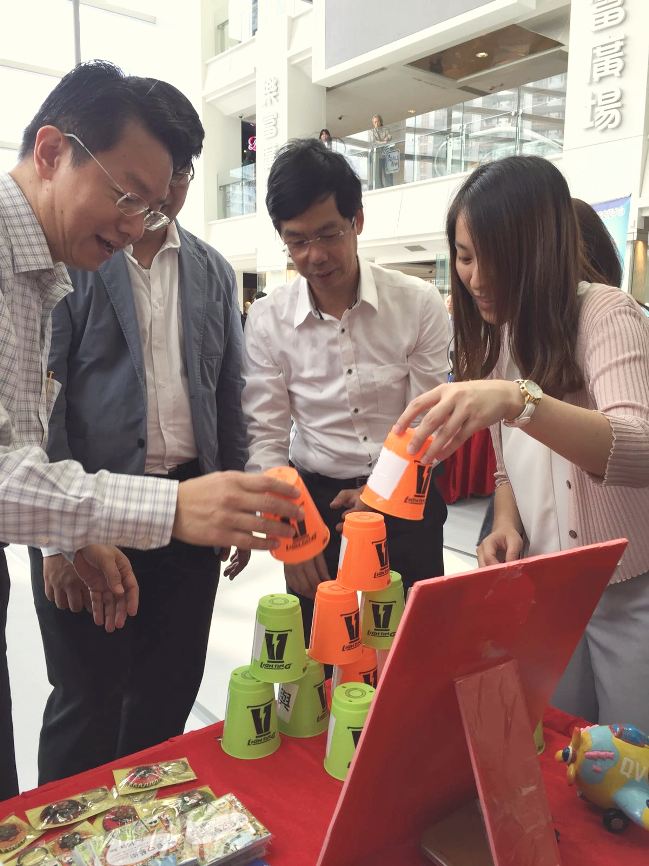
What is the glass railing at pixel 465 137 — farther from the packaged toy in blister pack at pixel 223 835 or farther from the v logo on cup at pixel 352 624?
the packaged toy in blister pack at pixel 223 835

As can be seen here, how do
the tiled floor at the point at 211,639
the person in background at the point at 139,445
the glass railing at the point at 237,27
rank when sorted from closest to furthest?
the person in background at the point at 139,445 < the tiled floor at the point at 211,639 < the glass railing at the point at 237,27

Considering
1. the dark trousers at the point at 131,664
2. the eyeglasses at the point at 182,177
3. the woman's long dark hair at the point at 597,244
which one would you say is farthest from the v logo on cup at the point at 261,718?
the eyeglasses at the point at 182,177

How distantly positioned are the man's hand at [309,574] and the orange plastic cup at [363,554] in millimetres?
517

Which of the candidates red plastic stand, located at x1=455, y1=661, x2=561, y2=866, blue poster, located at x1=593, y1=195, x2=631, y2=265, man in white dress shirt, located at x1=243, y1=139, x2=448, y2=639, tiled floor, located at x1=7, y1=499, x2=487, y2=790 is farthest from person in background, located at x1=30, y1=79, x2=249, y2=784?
blue poster, located at x1=593, y1=195, x2=631, y2=265

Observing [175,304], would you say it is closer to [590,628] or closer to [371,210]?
[590,628]

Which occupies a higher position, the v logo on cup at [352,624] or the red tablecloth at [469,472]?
the v logo on cup at [352,624]

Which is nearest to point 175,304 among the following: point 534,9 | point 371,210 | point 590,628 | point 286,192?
point 286,192

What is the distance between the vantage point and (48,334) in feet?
4.55

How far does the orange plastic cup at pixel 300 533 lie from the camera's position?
1002 mm

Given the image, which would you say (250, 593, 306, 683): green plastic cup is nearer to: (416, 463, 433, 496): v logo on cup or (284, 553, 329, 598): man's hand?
(416, 463, 433, 496): v logo on cup

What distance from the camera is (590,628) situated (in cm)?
138

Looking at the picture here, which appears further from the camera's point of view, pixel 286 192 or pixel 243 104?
pixel 243 104

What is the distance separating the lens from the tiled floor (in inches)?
99.7

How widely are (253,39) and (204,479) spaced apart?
14558 mm
